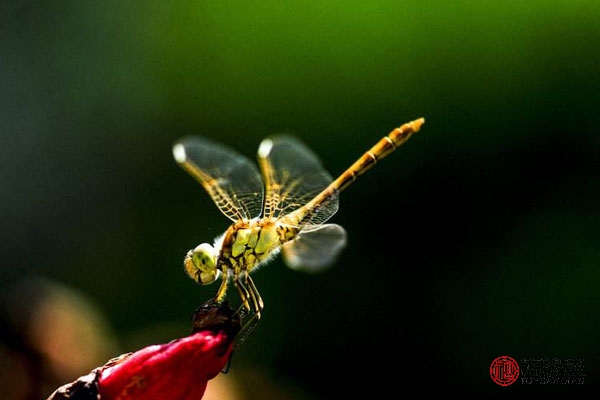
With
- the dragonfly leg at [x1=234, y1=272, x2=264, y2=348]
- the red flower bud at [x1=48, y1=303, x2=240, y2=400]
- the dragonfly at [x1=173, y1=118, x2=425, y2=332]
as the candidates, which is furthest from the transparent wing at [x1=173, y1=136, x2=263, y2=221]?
the red flower bud at [x1=48, y1=303, x2=240, y2=400]

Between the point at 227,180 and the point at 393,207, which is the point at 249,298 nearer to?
the point at 227,180

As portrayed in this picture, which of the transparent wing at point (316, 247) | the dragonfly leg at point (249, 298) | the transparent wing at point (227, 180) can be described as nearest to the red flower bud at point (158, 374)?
the dragonfly leg at point (249, 298)

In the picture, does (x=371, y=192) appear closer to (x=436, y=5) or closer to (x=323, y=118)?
(x=323, y=118)

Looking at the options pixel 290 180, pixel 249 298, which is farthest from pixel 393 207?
pixel 249 298

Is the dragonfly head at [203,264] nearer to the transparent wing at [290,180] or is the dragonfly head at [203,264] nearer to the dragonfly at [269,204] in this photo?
the dragonfly at [269,204]

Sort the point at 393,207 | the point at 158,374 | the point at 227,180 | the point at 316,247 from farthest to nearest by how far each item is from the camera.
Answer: the point at 393,207 < the point at 227,180 < the point at 316,247 < the point at 158,374

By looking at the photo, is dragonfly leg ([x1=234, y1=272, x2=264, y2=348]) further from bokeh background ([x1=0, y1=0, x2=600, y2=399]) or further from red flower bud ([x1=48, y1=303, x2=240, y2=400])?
bokeh background ([x1=0, y1=0, x2=600, y2=399])

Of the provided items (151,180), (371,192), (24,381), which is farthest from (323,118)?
(24,381)

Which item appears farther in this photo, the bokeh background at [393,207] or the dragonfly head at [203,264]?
the bokeh background at [393,207]
